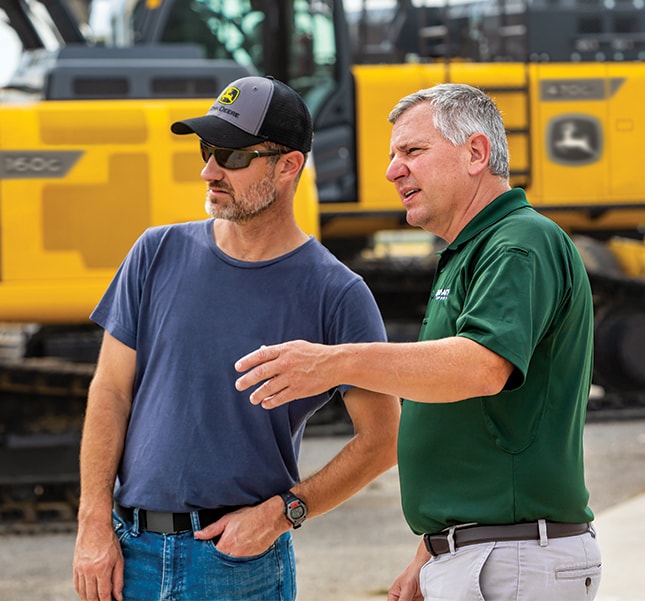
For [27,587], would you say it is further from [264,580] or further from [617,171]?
[617,171]

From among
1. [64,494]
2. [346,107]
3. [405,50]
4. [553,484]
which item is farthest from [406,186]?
[405,50]

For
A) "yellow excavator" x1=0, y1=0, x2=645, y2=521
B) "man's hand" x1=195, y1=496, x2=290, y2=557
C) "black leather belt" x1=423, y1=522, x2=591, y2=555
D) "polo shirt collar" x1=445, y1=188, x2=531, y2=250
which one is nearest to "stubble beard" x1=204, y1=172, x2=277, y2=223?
"polo shirt collar" x1=445, y1=188, x2=531, y2=250

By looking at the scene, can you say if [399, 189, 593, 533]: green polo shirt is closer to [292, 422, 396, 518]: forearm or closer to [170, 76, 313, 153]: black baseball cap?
[292, 422, 396, 518]: forearm

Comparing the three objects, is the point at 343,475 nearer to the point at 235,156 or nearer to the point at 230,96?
the point at 235,156

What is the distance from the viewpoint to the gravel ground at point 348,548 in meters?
5.75

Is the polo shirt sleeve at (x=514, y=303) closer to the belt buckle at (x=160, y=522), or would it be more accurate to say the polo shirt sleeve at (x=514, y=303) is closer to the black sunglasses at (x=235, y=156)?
the black sunglasses at (x=235, y=156)

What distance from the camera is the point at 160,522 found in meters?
2.70

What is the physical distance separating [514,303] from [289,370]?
42 centimetres

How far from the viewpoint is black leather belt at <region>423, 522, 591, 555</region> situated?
2.34 meters

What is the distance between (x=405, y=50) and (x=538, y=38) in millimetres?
1129

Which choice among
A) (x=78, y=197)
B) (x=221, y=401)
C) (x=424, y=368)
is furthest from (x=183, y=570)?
(x=78, y=197)

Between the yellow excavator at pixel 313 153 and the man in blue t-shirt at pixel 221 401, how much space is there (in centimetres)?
369

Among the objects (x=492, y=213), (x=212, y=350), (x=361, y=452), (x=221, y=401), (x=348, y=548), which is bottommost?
(x=348, y=548)

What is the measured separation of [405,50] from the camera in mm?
9727
